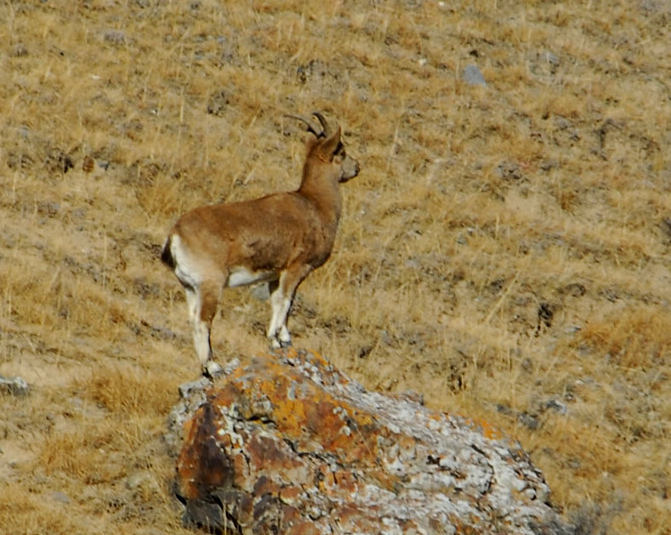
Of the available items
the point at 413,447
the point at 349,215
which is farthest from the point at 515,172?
the point at 413,447

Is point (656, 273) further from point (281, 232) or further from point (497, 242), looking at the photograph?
point (281, 232)

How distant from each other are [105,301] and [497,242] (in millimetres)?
5815

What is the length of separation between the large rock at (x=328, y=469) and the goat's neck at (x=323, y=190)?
3384mm

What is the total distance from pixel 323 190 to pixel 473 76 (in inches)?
317

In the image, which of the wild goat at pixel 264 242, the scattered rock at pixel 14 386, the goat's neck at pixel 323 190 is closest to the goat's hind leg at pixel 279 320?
the wild goat at pixel 264 242

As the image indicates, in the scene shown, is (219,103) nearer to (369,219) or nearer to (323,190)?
(369,219)

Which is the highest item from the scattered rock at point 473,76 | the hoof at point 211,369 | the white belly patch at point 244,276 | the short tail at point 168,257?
the short tail at point 168,257

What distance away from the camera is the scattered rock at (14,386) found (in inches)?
377

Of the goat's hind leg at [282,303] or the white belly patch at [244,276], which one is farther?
the goat's hind leg at [282,303]

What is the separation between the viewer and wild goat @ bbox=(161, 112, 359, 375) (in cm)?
995

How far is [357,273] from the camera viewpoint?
14.2 m

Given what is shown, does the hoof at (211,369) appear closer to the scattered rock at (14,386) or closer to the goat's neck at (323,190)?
the scattered rock at (14,386)

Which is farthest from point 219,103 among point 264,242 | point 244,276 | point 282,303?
point 244,276

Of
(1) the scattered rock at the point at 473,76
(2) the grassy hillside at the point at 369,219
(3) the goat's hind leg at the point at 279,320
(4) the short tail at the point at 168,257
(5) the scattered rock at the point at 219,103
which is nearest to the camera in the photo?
(2) the grassy hillside at the point at 369,219
